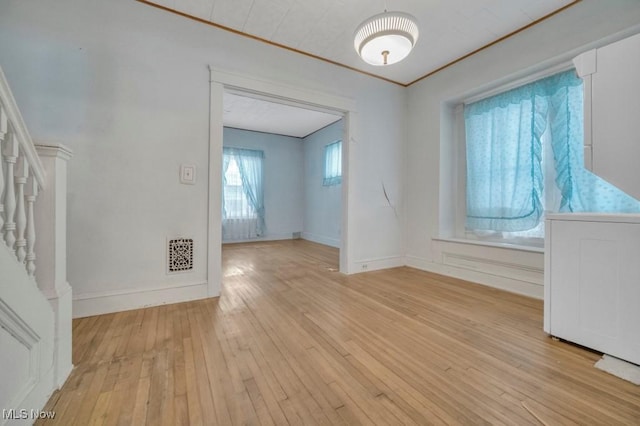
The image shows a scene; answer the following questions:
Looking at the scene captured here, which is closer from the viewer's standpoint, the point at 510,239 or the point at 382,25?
the point at 382,25

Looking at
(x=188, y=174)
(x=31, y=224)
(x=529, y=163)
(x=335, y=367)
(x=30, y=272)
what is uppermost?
(x=529, y=163)

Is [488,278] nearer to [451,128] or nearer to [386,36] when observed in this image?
[451,128]

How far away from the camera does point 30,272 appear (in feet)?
3.67

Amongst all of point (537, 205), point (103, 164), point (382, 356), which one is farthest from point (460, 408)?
point (103, 164)

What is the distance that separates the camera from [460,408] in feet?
3.62

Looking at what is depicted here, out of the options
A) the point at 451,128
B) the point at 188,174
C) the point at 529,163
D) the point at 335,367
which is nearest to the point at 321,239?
the point at 451,128

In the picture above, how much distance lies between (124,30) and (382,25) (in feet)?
7.06

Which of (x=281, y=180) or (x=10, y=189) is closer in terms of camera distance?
(x=10, y=189)

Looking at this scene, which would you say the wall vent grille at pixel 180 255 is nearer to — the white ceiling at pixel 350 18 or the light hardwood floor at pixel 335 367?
the light hardwood floor at pixel 335 367

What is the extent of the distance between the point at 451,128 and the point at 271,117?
3379mm

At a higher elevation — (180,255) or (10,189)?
(10,189)

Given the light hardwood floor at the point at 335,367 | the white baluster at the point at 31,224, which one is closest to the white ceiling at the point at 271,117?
the light hardwood floor at the point at 335,367

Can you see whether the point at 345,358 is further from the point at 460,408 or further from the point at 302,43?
the point at 302,43

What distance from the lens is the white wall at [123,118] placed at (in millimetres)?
1939
